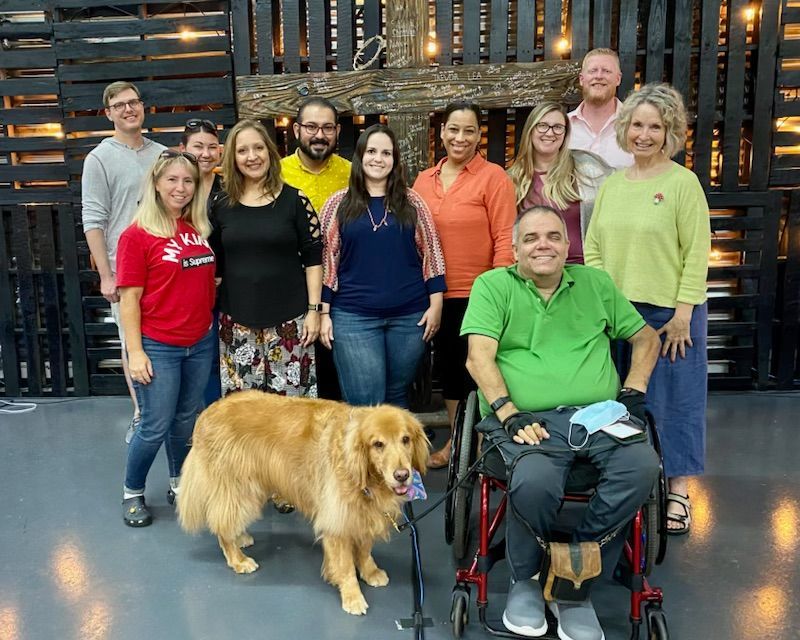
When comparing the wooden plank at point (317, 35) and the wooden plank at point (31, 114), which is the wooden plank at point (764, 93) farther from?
the wooden plank at point (31, 114)

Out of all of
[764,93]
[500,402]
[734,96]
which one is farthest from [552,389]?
[764,93]

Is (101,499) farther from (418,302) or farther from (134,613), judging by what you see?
(418,302)

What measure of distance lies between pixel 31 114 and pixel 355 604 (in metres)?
4.02

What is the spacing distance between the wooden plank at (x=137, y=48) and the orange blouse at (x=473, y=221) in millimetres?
2208

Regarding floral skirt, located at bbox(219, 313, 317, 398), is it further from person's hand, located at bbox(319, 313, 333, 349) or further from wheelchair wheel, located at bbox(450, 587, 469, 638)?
wheelchair wheel, located at bbox(450, 587, 469, 638)

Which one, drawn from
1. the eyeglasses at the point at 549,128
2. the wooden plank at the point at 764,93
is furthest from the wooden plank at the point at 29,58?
the wooden plank at the point at 764,93

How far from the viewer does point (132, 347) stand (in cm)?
270

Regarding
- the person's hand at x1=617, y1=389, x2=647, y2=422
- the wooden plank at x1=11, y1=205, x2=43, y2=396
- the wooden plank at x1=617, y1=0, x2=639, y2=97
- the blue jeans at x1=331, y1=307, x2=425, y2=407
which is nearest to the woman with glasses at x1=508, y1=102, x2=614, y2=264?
the blue jeans at x1=331, y1=307, x2=425, y2=407

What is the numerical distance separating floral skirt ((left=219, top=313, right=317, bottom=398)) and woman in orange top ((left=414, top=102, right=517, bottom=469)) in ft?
2.40

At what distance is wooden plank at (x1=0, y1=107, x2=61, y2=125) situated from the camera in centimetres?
454

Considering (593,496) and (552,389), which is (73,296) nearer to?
(552,389)

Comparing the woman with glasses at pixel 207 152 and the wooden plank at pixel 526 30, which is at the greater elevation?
the wooden plank at pixel 526 30

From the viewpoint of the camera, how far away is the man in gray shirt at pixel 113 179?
11.6 ft

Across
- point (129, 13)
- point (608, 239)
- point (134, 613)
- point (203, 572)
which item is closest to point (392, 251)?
point (608, 239)
